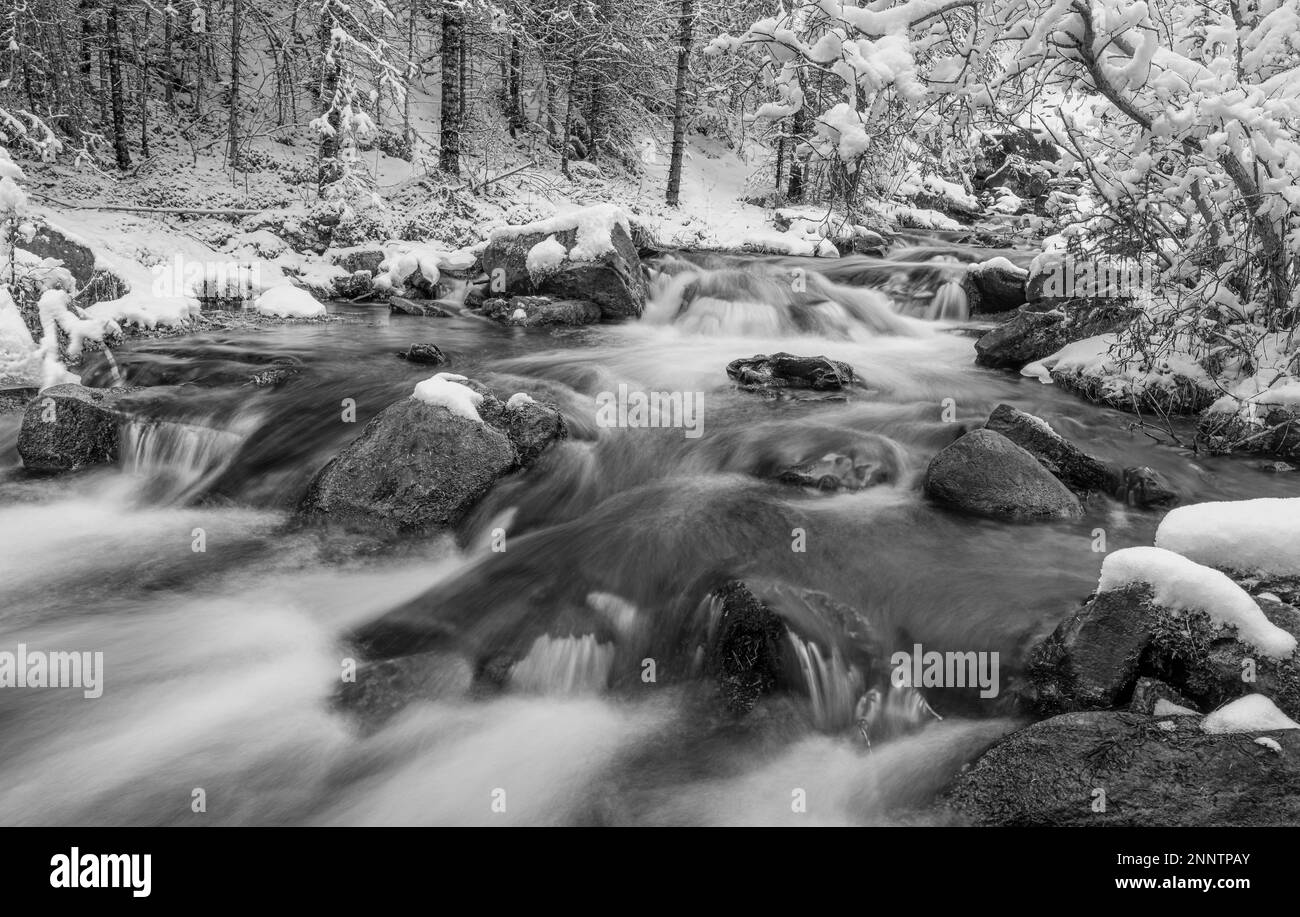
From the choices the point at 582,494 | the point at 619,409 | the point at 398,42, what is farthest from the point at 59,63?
the point at 582,494

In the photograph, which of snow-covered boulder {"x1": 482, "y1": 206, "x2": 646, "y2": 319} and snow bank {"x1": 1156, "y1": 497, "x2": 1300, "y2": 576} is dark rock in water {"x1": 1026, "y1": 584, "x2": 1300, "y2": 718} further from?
snow-covered boulder {"x1": 482, "y1": 206, "x2": 646, "y2": 319}

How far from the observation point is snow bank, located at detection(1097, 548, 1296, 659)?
3502mm

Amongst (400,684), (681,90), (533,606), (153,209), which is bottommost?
(400,684)

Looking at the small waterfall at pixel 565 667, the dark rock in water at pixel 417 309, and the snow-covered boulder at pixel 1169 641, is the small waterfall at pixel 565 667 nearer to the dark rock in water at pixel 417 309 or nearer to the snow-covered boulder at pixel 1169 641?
the snow-covered boulder at pixel 1169 641

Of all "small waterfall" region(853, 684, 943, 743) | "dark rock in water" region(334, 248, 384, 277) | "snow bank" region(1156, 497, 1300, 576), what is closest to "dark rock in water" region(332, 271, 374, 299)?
"dark rock in water" region(334, 248, 384, 277)

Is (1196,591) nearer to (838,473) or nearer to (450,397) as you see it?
(838,473)

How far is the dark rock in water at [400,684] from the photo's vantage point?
4.41m

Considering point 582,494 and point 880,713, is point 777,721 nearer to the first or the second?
point 880,713

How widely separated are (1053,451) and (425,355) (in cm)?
659

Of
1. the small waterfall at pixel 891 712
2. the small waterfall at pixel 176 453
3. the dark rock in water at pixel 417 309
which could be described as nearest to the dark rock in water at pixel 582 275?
the dark rock in water at pixel 417 309

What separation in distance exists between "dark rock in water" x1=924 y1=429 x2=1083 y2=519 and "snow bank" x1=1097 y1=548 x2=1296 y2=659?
Answer: 6.72 feet

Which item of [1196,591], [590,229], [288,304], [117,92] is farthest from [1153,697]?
[117,92]

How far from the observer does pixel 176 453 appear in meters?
7.26

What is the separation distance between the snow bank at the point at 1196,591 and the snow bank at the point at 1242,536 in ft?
1.46
